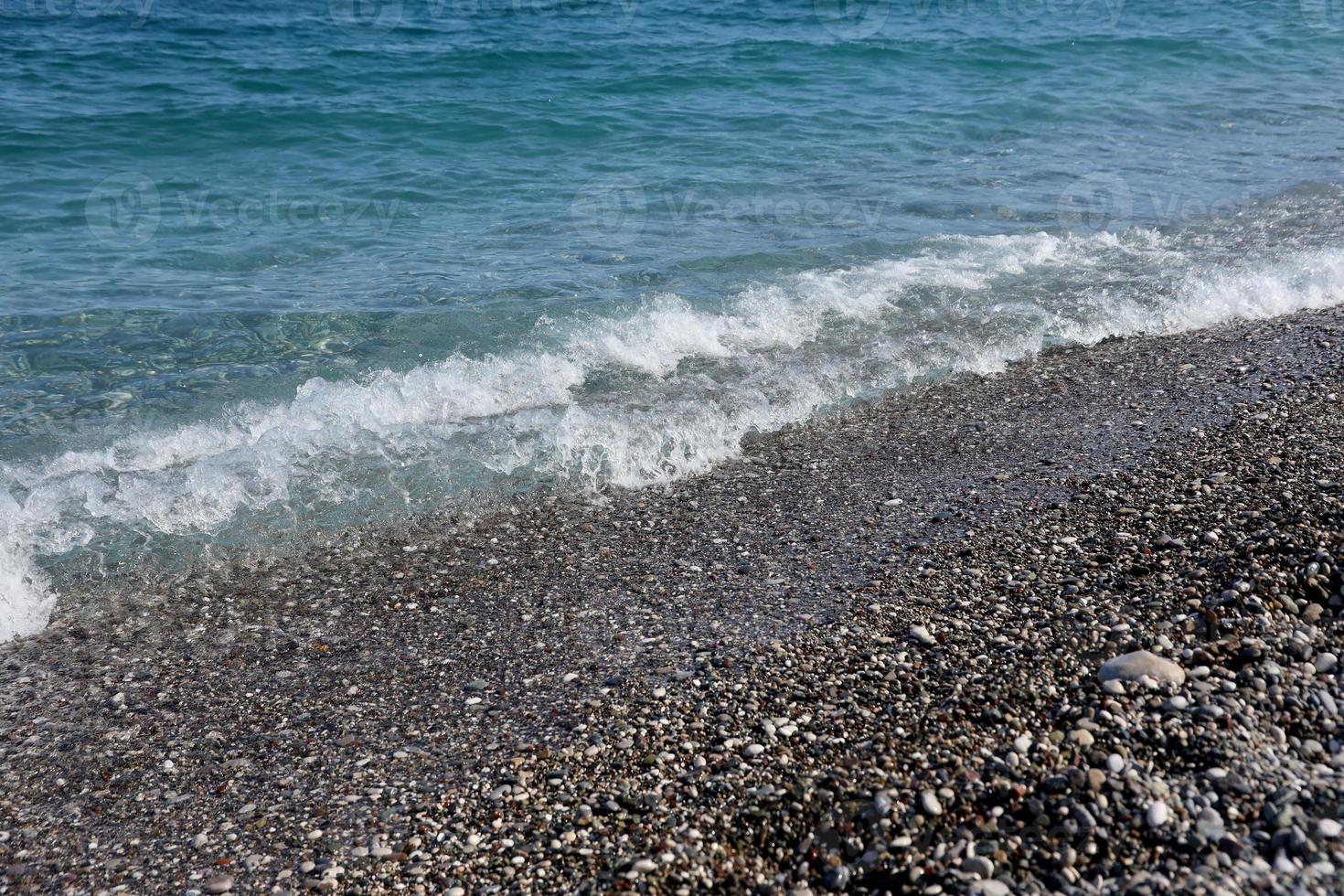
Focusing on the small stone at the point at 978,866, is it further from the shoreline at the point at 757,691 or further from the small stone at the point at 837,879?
the small stone at the point at 837,879

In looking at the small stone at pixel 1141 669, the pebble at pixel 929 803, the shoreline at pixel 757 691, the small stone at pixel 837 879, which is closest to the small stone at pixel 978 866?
the shoreline at pixel 757 691

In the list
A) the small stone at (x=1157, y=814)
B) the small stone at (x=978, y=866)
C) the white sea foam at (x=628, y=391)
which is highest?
the small stone at (x=1157, y=814)

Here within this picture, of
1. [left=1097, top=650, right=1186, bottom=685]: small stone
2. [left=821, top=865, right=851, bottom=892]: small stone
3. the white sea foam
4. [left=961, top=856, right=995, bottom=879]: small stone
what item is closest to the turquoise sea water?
the white sea foam

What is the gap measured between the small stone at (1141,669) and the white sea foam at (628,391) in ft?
9.87

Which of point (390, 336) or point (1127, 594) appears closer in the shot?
point (1127, 594)

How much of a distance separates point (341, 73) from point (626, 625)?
14.5 meters

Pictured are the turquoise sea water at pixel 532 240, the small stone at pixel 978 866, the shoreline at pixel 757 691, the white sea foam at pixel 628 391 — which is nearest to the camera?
the small stone at pixel 978 866

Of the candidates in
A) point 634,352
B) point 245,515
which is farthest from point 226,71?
point 245,515

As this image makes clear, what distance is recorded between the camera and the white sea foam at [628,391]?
6109mm

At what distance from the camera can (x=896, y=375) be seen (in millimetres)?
7609

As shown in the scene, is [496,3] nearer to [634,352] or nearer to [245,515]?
[634,352]

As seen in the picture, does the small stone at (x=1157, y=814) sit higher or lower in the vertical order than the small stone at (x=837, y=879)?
higher

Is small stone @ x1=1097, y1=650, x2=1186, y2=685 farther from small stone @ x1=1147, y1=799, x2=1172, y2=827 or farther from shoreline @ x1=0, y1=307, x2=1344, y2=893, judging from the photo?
small stone @ x1=1147, y1=799, x2=1172, y2=827

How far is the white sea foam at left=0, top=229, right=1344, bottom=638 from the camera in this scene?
611 cm
